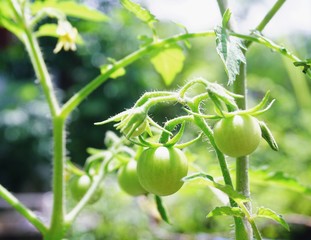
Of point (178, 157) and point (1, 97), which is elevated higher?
point (1, 97)

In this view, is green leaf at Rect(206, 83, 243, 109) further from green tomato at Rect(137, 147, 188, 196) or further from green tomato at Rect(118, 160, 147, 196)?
green tomato at Rect(118, 160, 147, 196)

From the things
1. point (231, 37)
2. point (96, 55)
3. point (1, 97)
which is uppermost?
point (96, 55)

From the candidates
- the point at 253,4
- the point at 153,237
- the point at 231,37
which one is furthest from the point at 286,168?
the point at 253,4

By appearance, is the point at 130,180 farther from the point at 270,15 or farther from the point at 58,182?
the point at 270,15

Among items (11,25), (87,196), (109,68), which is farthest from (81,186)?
(11,25)

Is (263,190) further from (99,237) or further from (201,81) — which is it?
(201,81)

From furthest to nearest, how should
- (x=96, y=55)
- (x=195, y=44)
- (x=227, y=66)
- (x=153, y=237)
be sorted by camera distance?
(x=195, y=44) < (x=96, y=55) < (x=153, y=237) < (x=227, y=66)

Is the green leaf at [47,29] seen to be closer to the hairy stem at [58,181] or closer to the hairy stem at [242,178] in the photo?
the hairy stem at [58,181]
